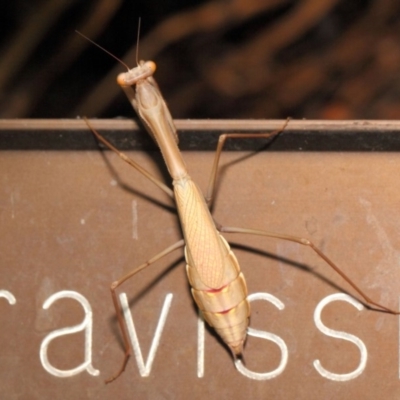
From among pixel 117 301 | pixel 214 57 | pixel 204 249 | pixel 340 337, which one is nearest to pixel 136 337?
pixel 117 301

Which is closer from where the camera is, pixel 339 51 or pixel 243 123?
pixel 243 123

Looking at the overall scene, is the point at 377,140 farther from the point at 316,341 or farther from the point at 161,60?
the point at 161,60

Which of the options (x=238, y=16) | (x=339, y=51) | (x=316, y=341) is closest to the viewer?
(x=316, y=341)

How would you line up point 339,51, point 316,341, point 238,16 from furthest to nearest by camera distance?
1. point 339,51
2. point 238,16
3. point 316,341

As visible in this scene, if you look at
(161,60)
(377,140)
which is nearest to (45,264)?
(377,140)

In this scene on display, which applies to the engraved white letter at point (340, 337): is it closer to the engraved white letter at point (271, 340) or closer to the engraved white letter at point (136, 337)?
the engraved white letter at point (271, 340)

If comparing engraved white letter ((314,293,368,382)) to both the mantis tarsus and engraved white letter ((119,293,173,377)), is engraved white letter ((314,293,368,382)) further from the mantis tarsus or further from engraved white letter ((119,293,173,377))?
engraved white letter ((119,293,173,377))

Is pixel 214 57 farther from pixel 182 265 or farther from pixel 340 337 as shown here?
pixel 340 337

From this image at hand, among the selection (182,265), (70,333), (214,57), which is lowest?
(70,333)
